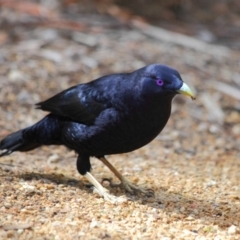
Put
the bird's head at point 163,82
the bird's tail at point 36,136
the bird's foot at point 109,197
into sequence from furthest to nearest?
the bird's tail at point 36,136, the bird's foot at point 109,197, the bird's head at point 163,82

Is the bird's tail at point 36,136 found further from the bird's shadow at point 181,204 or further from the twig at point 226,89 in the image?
the twig at point 226,89

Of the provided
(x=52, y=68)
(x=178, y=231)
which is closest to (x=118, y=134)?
(x=178, y=231)

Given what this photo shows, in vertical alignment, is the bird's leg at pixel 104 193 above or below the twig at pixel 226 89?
above

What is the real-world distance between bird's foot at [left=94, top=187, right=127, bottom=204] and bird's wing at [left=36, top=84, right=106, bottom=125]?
0.57 m

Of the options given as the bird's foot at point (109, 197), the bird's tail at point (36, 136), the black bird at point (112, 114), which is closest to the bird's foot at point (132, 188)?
the black bird at point (112, 114)

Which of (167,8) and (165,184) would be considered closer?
(165,184)

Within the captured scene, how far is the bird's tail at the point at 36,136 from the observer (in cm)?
534

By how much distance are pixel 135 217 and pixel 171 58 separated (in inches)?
204

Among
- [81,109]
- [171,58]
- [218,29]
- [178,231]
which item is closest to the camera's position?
[178,231]

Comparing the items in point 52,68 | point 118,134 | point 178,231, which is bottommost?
point 52,68

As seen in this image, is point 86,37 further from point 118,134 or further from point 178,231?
point 178,231

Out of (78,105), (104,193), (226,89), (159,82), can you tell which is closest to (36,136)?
(78,105)

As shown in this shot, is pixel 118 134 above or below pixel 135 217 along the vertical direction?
above

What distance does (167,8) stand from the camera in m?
11.5
